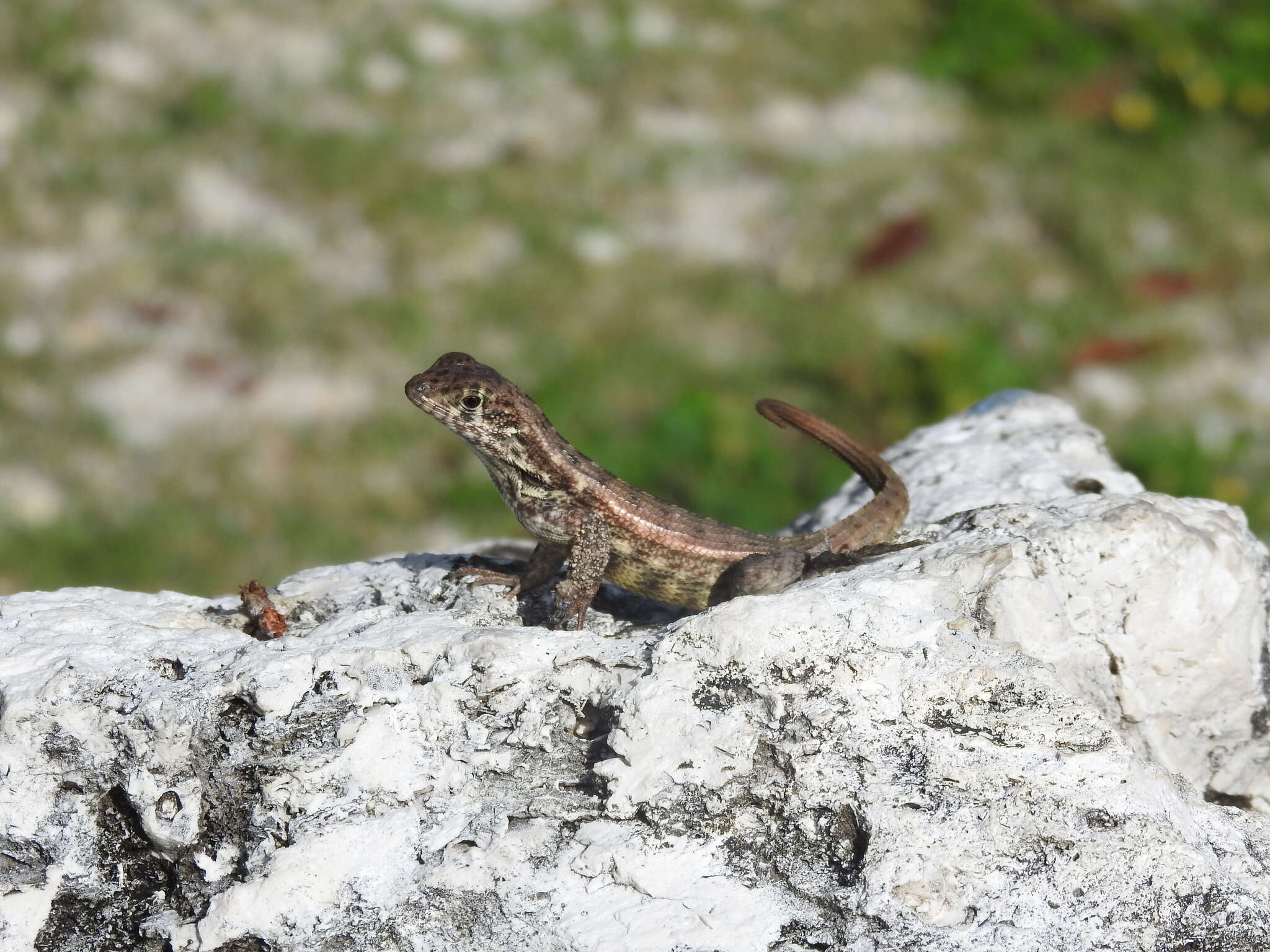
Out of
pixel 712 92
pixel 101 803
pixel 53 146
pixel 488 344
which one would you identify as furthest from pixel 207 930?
pixel 712 92

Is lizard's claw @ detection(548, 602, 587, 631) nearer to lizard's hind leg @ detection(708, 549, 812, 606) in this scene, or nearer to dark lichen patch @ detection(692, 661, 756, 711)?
lizard's hind leg @ detection(708, 549, 812, 606)

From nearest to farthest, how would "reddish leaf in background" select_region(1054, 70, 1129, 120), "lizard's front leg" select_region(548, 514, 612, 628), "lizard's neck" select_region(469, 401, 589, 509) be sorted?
1. "lizard's front leg" select_region(548, 514, 612, 628)
2. "lizard's neck" select_region(469, 401, 589, 509)
3. "reddish leaf in background" select_region(1054, 70, 1129, 120)

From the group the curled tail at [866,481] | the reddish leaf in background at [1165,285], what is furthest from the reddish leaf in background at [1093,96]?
the curled tail at [866,481]

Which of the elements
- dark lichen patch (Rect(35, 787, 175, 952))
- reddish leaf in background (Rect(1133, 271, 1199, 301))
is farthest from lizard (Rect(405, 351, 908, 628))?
reddish leaf in background (Rect(1133, 271, 1199, 301))

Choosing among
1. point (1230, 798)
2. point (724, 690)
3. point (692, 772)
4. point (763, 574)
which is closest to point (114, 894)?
point (692, 772)

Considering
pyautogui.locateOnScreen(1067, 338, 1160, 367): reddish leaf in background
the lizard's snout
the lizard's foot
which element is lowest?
the lizard's foot

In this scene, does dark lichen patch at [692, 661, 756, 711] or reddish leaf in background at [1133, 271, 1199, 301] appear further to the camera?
reddish leaf in background at [1133, 271, 1199, 301]

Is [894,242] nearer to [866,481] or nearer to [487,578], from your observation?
[866,481]
